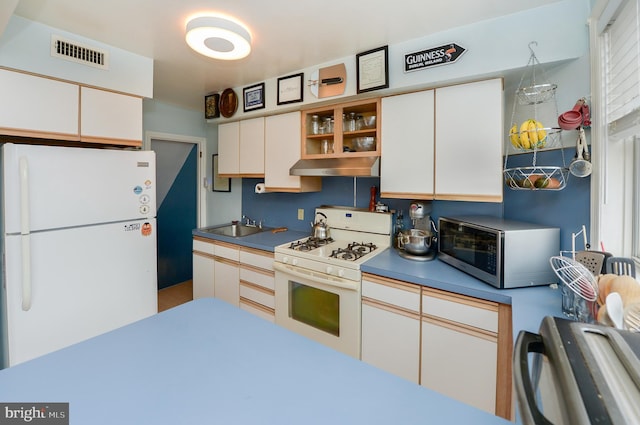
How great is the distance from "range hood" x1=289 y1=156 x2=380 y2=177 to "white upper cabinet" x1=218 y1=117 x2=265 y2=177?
57cm

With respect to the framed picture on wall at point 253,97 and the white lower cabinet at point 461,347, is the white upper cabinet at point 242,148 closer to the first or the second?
the framed picture on wall at point 253,97

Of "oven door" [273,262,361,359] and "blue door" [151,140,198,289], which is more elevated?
"blue door" [151,140,198,289]

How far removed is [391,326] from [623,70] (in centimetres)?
168

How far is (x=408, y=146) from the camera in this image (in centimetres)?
205

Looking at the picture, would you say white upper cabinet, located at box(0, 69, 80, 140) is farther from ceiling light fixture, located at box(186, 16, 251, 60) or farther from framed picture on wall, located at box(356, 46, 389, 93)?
framed picture on wall, located at box(356, 46, 389, 93)

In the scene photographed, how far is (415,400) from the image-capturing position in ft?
2.32

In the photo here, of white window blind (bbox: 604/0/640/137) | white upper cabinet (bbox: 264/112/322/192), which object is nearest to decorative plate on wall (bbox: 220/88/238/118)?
white upper cabinet (bbox: 264/112/322/192)

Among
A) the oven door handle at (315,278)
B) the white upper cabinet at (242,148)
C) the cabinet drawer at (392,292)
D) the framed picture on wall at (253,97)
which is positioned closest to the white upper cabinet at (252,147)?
the white upper cabinet at (242,148)

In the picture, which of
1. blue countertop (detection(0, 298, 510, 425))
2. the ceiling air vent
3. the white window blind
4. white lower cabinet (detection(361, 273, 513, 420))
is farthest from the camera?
the ceiling air vent

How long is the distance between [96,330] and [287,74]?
8.14 ft

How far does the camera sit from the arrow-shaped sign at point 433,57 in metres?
1.76

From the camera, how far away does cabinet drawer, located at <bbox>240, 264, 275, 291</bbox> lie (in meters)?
2.44

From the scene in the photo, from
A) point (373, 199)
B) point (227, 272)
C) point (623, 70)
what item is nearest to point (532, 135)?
point (623, 70)

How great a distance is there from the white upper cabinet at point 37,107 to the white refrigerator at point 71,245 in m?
0.16
